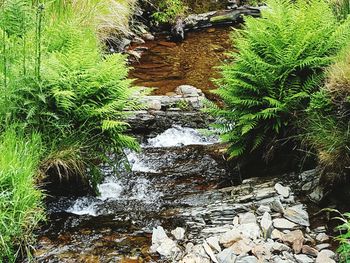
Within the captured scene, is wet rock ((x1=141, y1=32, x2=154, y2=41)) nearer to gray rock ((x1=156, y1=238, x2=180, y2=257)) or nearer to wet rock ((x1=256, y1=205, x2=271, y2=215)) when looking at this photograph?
wet rock ((x1=256, y1=205, x2=271, y2=215))

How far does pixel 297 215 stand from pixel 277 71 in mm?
1480

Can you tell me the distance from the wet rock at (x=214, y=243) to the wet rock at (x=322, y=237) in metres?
0.79

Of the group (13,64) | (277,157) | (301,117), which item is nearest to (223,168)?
(277,157)

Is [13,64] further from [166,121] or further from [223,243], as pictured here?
[223,243]

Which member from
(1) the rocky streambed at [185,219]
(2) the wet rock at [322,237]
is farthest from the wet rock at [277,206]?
(2) the wet rock at [322,237]

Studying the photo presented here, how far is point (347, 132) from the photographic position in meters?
3.79

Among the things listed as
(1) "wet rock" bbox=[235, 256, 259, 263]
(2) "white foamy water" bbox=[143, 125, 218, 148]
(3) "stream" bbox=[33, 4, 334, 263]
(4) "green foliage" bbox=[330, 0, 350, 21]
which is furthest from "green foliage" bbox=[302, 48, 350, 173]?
(2) "white foamy water" bbox=[143, 125, 218, 148]

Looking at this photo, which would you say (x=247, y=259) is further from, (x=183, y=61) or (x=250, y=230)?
(x=183, y=61)

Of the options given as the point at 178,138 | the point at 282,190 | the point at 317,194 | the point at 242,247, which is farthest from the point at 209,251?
the point at 178,138

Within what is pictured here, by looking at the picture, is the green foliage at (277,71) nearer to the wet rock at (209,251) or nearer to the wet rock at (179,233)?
the wet rock at (179,233)

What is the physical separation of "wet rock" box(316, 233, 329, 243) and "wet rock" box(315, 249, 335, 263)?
0.16 metres

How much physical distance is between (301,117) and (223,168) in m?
1.20

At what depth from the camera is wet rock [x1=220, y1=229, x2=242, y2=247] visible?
3.66 m

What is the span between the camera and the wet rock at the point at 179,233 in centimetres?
395
